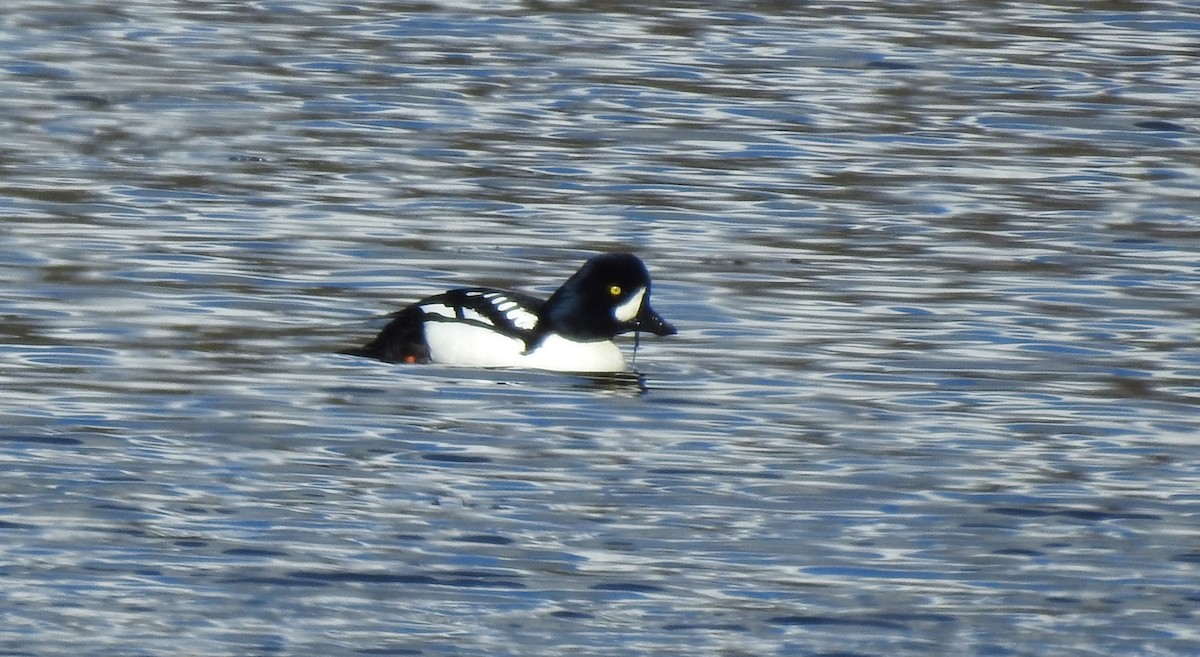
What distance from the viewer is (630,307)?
11.7m

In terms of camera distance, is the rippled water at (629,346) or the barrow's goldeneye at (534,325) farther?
the barrow's goldeneye at (534,325)

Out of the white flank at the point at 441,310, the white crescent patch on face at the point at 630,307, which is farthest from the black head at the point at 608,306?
the white flank at the point at 441,310

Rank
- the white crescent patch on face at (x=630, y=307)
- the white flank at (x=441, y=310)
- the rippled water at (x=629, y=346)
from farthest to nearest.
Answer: the white crescent patch on face at (x=630, y=307), the white flank at (x=441, y=310), the rippled water at (x=629, y=346)

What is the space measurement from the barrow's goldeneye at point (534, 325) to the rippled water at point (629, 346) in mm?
150

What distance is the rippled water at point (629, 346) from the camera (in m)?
7.95

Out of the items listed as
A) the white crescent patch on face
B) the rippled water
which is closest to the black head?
the white crescent patch on face

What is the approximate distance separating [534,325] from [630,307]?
16.6 inches

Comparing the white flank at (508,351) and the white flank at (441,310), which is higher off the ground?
the white flank at (441,310)

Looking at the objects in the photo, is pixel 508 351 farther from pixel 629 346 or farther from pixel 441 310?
pixel 629 346

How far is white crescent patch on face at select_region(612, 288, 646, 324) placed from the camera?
11742 mm

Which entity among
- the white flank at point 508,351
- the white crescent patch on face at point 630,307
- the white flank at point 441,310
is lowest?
the white flank at point 508,351

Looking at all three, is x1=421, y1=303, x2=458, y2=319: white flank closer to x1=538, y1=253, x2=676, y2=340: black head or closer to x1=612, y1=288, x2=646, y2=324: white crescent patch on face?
x1=538, y1=253, x2=676, y2=340: black head

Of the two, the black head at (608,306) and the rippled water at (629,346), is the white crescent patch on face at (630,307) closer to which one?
the black head at (608,306)

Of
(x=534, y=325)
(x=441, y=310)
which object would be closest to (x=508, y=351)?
(x=534, y=325)
